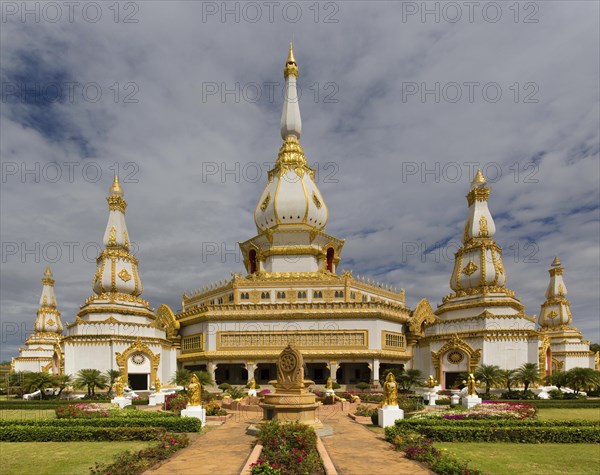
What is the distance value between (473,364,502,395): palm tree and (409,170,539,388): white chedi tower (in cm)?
423

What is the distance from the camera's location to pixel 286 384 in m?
22.6

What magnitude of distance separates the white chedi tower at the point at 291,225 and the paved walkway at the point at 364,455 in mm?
33541

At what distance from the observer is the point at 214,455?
16.7 metres

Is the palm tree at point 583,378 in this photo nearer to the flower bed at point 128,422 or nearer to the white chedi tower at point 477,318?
the white chedi tower at point 477,318

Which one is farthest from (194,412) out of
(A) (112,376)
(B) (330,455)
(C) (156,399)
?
(A) (112,376)

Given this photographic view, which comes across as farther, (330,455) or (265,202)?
(265,202)

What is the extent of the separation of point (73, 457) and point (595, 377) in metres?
41.0

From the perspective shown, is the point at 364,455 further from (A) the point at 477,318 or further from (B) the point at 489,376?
(A) the point at 477,318

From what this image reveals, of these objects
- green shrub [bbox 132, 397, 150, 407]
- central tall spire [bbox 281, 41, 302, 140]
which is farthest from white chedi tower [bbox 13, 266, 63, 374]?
central tall spire [bbox 281, 41, 302, 140]

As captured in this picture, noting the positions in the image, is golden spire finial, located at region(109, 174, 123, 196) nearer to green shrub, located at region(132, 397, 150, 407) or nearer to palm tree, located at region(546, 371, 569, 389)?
green shrub, located at region(132, 397, 150, 407)

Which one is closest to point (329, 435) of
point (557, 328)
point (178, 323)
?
point (178, 323)

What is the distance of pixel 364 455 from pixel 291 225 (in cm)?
4147

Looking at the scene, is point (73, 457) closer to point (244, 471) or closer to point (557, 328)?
point (244, 471)

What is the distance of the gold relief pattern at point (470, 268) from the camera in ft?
159
